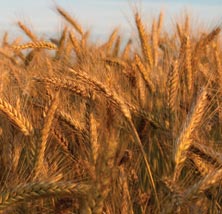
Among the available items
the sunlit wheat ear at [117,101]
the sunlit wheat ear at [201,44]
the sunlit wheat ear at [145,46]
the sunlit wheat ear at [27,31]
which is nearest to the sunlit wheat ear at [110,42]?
the sunlit wheat ear at [27,31]

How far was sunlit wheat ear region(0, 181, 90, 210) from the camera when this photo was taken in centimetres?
139

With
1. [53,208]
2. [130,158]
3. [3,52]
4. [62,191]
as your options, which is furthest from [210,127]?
[3,52]

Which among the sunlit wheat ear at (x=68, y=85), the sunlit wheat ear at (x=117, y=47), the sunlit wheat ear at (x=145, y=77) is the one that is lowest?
the sunlit wheat ear at (x=68, y=85)

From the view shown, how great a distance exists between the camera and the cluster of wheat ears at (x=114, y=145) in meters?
1.44

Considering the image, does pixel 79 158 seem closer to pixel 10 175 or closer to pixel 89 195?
pixel 10 175

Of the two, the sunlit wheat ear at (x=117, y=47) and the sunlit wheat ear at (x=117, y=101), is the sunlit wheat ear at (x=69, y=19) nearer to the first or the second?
the sunlit wheat ear at (x=117, y=47)

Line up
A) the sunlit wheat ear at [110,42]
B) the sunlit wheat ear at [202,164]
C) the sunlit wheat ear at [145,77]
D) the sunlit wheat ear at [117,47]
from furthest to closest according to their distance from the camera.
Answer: the sunlit wheat ear at [117,47] → the sunlit wheat ear at [110,42] → the sunlit wheat ear at [145,77] → the sunlit wheat ear at [202,164]

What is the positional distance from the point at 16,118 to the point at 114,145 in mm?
724

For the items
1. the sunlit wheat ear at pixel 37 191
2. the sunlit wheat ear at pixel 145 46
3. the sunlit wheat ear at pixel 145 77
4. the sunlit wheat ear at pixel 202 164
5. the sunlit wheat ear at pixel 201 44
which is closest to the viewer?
the sunlit wheat ear at pixel 37 191

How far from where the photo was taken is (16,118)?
1914 millimetres

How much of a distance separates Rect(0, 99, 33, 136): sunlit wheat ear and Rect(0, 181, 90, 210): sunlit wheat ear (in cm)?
51

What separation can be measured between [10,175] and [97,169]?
0.61 m

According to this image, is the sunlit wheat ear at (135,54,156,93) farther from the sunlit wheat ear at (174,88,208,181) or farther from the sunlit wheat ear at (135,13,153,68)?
the sunlit wheat ear at (174,88,208,181)

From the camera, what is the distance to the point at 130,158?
1.89 metres
